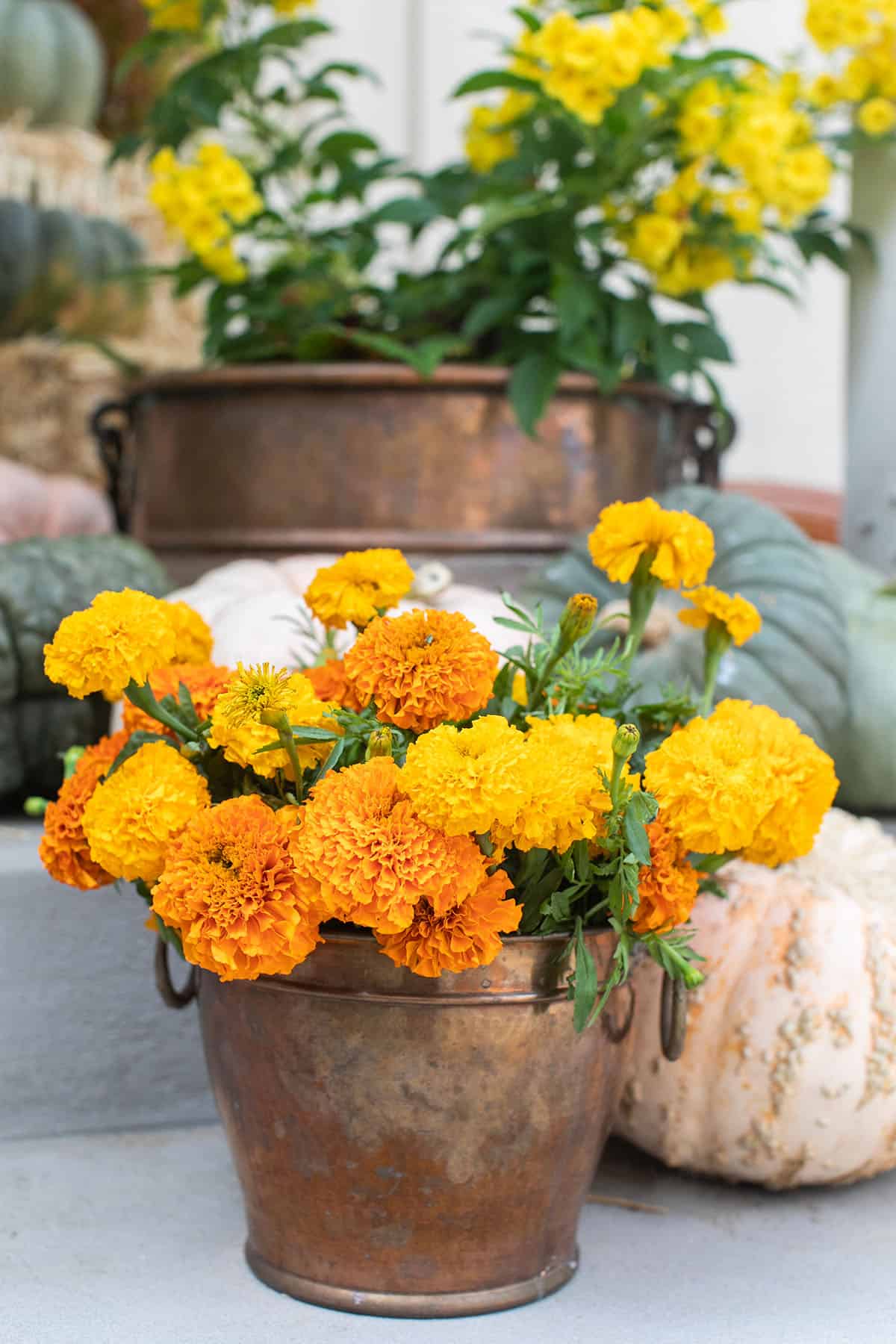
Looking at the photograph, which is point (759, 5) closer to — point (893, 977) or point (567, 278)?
point (567, 278)

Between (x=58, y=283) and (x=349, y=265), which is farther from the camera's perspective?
(x=58, y=283)

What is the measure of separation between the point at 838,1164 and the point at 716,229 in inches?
44.6

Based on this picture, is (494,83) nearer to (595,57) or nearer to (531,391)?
(595,57)

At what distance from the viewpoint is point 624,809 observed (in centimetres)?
74

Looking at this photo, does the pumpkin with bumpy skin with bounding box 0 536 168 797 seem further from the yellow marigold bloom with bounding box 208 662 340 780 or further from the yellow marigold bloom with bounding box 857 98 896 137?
the yellow marigold bloom with bounding box 857 98 896 137

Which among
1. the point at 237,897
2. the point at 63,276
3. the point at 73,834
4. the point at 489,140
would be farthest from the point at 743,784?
the point at 63,276

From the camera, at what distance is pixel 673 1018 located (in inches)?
33.4

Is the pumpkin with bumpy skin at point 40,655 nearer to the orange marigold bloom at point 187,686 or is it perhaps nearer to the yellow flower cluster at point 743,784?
the orange marigold bloom at point 187,686

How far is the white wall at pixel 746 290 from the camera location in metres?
3.56

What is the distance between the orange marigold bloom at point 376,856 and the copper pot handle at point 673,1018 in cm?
20

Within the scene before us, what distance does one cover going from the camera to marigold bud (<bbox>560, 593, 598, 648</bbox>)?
753 millimetres

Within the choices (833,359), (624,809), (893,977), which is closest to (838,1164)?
(893,977)

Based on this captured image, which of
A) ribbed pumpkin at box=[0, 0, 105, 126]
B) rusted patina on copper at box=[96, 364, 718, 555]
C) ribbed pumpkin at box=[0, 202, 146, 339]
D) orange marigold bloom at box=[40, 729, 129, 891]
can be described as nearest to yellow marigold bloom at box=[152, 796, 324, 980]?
orange marigold bloom at box=[40, 729, 129, 891]

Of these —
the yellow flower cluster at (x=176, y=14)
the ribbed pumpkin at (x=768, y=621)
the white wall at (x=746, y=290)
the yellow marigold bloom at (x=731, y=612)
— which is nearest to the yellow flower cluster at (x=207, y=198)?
the yellow flower cluster at (x=176, y=14)
